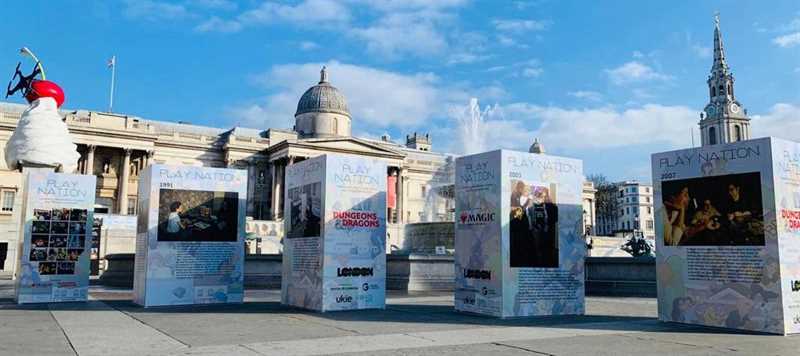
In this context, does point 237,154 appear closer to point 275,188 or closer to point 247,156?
point 247,156

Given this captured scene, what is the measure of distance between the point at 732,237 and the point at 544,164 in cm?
451

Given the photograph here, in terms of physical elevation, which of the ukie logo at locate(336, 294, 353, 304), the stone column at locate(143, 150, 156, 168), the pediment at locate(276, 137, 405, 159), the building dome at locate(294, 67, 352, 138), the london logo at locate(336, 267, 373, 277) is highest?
the building dome at locate(294, 67, 352, 138)

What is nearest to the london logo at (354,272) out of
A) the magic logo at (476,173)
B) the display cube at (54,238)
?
the magic logo at (476,173)

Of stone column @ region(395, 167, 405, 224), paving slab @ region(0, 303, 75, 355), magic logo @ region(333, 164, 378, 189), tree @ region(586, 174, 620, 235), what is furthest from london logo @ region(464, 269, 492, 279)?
tree @ region(586, 174, 620, 235)

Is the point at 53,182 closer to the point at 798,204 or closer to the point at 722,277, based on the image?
the point at 722,277

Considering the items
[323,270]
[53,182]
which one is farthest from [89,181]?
[323,270]

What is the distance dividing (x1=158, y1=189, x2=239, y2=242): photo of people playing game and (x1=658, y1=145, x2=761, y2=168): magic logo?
11.7 m

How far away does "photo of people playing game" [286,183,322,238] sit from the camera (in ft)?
54.0

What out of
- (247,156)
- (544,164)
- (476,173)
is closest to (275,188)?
(247,156)

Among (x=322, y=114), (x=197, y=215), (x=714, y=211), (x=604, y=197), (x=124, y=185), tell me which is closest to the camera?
(x=714, y=211)

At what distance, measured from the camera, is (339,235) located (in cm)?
1625

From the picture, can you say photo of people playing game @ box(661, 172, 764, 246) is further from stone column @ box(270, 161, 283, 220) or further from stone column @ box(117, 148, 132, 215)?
stone column @ box(270, 161, 283, 220)

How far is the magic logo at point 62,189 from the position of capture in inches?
760

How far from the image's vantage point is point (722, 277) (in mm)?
12742
